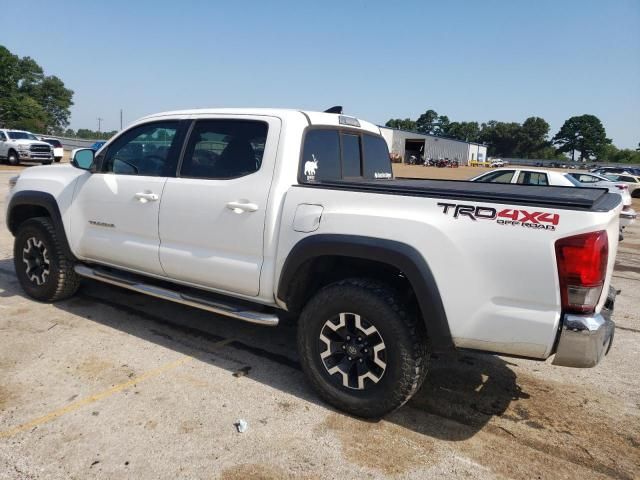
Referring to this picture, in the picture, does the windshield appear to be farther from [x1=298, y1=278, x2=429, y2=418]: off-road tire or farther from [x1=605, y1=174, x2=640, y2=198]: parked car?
[x1=605, y1=174, x2=640, y2=198]: parked car

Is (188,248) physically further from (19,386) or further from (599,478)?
(599,478)

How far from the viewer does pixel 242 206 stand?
11.0 feet

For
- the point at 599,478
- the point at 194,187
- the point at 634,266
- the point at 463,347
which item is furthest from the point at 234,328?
the point at 634,266

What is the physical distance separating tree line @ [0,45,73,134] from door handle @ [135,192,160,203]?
73.6 meters

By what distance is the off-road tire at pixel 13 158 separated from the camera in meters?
25.5

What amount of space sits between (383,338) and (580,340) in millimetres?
1029

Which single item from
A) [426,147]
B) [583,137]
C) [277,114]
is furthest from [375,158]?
[583,137]

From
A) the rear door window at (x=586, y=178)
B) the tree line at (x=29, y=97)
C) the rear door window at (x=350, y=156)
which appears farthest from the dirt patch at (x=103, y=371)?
the tree line at (x=29, y=97)

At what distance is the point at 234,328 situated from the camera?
4508mm

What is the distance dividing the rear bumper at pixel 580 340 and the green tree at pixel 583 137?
151407 millimetres

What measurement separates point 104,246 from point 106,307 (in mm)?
900

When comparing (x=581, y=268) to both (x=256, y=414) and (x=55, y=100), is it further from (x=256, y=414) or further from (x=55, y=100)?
(x=55, y=100)

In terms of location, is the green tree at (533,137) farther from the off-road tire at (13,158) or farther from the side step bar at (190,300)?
the side step bar at (190,300)

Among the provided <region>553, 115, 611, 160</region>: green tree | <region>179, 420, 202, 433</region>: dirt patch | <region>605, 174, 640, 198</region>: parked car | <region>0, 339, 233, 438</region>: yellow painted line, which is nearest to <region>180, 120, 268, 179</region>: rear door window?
<region>0, 339, 233, 438</region>: yellow painted line
